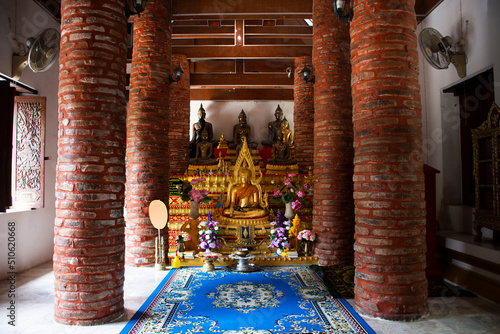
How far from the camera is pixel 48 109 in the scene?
713 centimetres

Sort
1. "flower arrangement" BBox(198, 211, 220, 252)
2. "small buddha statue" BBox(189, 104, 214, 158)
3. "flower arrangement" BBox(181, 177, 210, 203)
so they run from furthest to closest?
"small buddha statue" BBox(189, 104, 214, 158) < "flower arrangement" BBox(181, 177, 210, 203) < "flower arrangement" BBox(198, 211, 220, 252)

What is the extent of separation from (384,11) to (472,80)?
4.14 m

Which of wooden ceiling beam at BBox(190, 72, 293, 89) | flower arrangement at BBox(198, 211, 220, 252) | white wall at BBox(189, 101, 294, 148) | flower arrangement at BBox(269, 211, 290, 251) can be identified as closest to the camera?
flower arrangement at BBox(198, 211, 220, 252)

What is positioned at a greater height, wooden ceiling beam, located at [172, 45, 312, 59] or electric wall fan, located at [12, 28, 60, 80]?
wooden ceiling beam, located at [172, 45, 312, 59]

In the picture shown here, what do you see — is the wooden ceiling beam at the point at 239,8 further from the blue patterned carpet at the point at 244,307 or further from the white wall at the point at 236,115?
the white wall at the point at 236,115

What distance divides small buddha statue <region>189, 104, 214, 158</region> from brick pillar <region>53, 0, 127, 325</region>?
991 cm

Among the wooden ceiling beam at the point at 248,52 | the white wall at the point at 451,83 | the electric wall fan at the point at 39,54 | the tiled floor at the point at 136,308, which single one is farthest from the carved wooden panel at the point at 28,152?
the white wall at the point at 451,83

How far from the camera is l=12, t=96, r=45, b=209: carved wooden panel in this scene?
6.23 m

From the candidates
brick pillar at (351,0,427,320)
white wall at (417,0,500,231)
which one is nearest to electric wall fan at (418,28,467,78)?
white wall at (417,0,500,231)

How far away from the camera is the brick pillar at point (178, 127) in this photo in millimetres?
10680

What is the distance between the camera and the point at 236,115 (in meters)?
15.9

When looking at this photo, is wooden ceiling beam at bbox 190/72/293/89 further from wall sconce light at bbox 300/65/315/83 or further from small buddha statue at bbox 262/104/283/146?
wall sconce light at bbox 300/65/315/83

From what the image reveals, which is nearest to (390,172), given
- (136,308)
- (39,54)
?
(136,308)

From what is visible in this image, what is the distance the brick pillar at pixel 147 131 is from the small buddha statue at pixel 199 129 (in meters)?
7.05
